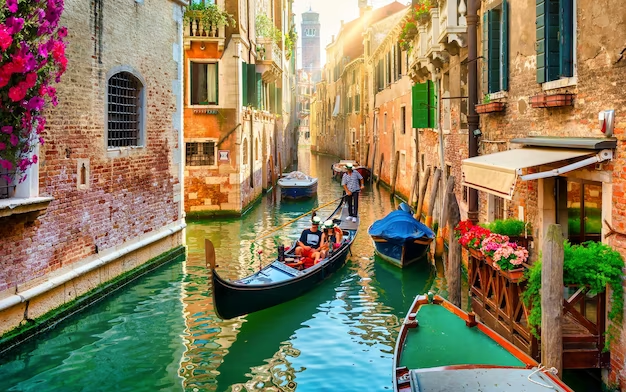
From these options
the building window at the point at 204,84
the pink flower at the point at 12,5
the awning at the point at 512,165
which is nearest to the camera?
the awning at the point at 512,165

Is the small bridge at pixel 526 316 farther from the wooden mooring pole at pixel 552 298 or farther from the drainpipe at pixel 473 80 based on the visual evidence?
the drainpipe at pixel 473 80

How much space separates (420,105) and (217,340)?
812 centimetres

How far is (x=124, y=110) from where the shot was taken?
31.8ft

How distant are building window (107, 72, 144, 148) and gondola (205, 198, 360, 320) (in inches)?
112

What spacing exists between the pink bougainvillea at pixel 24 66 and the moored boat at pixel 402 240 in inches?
231

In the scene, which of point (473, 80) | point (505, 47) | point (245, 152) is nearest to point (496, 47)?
point (505, 47)

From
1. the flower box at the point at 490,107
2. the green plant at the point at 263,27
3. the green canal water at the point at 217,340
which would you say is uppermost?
the green plant at the point at 263,27

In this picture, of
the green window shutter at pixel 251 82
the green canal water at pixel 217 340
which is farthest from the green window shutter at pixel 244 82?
the green canal water at pixel 217 340

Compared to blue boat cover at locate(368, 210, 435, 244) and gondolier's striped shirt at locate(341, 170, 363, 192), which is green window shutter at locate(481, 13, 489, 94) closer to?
blue boat cover at locate(368, 210, 435, 244)

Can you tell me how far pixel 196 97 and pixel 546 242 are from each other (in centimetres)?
1274

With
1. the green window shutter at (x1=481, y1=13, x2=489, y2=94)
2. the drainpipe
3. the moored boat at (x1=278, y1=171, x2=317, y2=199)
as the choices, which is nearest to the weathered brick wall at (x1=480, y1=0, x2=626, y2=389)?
the green window shutter at (x1=481, y1=13, x2=489, y2=94)

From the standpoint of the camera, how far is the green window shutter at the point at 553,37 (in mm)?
6148

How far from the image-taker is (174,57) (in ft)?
36.9

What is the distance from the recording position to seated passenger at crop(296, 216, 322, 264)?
9781mm
